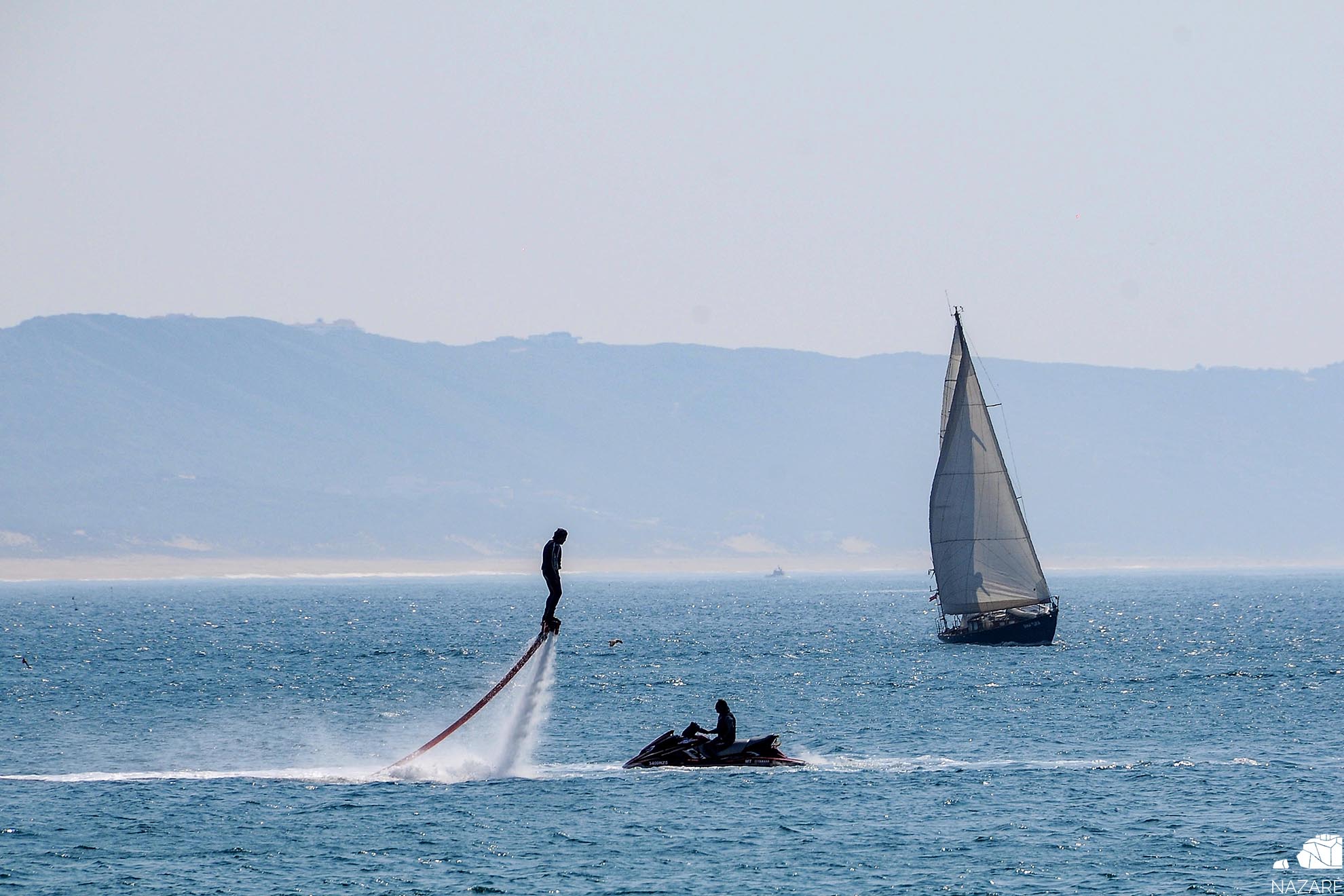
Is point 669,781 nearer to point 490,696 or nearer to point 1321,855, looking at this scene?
point 490,696

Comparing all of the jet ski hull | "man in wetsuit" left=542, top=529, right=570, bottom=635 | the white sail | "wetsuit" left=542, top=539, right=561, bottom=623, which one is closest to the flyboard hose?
"man in wetsuit" left=542, top=529, right=570, bottom=635

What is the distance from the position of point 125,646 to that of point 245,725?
2570 inches

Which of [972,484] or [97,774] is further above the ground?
[972,484]

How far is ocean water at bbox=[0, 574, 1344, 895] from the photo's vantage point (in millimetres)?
44531

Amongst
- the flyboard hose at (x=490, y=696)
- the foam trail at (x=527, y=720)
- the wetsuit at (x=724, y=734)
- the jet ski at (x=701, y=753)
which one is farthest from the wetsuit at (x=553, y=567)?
the jet ski at (x=701, y=753)

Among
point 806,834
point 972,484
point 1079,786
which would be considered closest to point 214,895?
point 806,834

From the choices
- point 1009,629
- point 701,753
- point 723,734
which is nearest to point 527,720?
point 701,753

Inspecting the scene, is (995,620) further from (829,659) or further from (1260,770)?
(1260,770)

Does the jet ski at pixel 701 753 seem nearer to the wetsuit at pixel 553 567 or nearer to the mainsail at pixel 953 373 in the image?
the wetsuit at pixel 553 567

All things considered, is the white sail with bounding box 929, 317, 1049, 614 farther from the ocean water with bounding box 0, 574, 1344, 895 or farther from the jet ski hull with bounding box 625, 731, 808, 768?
the jet ski hull with bounding box 625, 731, 808, 768

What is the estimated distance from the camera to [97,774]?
58.8 m

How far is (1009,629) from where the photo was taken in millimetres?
109875

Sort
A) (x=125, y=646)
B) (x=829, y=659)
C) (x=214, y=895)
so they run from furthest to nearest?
(x=125, y=646)
(x=829, y=659)
(x=214, y=895)

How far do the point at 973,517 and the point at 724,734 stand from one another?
1910 inches
